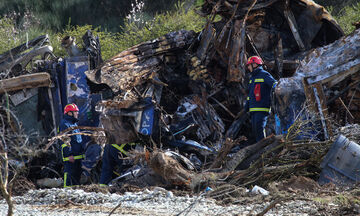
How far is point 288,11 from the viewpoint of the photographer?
877cm

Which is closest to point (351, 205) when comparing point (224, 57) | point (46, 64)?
point (224, 57)

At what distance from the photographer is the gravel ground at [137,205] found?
4176mm

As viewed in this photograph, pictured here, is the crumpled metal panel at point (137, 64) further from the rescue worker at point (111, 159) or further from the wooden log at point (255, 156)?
the wooden log at point (255, 156)

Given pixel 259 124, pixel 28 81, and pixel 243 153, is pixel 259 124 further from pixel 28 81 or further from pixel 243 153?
pixel 28 81

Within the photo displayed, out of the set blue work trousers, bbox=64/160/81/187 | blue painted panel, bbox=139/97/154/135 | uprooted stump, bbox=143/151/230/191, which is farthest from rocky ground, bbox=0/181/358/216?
blue work trousers, bbox=64/160/81/187

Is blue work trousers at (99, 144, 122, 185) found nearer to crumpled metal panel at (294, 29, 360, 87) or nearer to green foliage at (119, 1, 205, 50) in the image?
crumpled metal panel at (294, 29, 360, 87)

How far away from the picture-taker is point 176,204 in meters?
4.74

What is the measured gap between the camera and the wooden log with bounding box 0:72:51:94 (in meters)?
8.83

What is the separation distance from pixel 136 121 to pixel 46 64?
3.29m

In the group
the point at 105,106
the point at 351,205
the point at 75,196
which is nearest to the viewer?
the point at 351,205

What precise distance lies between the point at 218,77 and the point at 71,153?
291 cm

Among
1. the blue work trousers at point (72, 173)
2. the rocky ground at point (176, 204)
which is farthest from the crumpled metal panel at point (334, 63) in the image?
the blue work trousers at point (72, 173)

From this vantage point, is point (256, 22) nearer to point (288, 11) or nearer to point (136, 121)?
point (288, 11)

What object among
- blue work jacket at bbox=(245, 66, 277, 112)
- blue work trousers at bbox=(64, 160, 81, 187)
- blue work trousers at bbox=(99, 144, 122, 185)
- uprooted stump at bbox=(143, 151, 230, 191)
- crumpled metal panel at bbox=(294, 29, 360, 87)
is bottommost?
blue work trousers at bbox=(64, 160, 81, 187)
